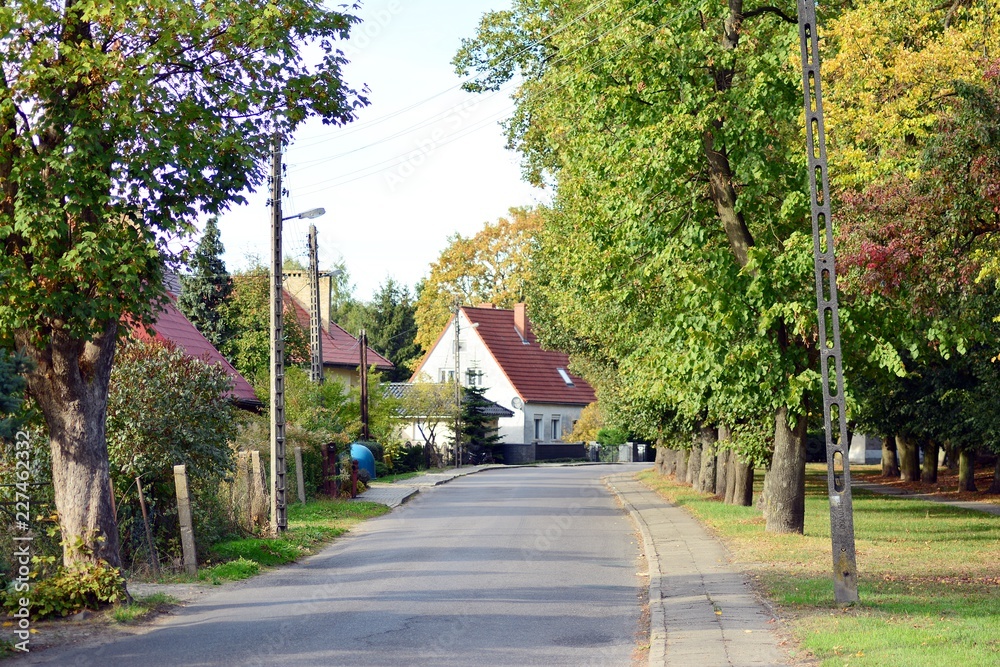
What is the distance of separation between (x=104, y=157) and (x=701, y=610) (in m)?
8.04

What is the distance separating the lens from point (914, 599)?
12594mm

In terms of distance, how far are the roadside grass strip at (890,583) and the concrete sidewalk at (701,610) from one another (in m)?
0.36

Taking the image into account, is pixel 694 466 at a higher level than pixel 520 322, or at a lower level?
lower

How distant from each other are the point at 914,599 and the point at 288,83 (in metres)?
9.43

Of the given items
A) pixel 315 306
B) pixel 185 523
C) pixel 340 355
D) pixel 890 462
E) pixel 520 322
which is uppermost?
pixel 520 322

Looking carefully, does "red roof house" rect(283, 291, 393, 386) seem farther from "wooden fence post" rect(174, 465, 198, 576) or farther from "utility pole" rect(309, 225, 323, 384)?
"wooden fence post" rect(174, 465, 198, 576)

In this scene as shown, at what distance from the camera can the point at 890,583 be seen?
1420cm

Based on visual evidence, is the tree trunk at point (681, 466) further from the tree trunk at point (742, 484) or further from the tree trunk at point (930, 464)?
the tree trunk at point (742, 484)

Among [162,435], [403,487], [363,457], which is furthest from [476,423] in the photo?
[162,435]

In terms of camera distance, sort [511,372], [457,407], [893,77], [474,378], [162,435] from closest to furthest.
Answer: [893,77] → [162,435] → [457,407] → [511,372] → [474,378]

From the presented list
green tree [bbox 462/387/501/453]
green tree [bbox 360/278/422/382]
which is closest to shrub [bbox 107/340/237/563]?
green tree [bbox 462/387/501/453]

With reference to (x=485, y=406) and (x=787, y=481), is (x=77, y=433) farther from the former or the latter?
(x=485, y=406)

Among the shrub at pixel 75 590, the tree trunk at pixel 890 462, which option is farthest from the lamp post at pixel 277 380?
the tree trunk at pixel 890 462

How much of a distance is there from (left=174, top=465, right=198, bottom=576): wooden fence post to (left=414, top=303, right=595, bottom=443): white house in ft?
188
